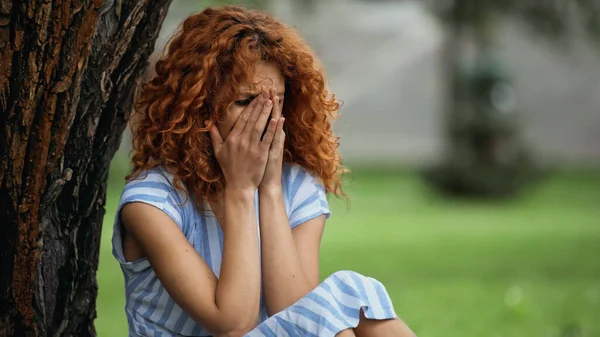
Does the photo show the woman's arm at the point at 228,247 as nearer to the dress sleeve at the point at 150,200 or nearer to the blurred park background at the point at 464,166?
the dress sleeve at the point at 150,200

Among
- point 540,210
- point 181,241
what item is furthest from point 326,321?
point 540,210

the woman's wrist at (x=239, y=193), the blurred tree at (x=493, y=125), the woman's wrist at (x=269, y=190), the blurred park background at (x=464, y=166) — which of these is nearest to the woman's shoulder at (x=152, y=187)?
the woman's wrist at (x=239, y=193)

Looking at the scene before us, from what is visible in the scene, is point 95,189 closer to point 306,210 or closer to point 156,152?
point 156,152

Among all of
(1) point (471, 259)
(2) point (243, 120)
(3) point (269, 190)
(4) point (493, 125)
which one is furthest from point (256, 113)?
(4) point (493, 125)

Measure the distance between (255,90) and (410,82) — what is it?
71.1 ft

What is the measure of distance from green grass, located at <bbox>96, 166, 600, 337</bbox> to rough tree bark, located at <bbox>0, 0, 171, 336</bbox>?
3.14m

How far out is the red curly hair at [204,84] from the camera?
10.7 feet

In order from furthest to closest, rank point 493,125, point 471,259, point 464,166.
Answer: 1. point 464,166
2. point 493,125
3. point 471,259

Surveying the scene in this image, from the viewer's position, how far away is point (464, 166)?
643 inches

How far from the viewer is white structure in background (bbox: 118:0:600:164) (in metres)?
22.8

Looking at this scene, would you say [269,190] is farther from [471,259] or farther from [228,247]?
[471,259]

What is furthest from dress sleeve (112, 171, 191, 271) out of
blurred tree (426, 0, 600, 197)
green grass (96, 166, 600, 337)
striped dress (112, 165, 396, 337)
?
blurred tree (426, 0, 600, 197)

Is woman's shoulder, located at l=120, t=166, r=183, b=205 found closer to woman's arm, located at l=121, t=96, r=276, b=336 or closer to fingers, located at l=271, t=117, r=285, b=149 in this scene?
woman's arm, located at l=121, t=96, r=276, b=336

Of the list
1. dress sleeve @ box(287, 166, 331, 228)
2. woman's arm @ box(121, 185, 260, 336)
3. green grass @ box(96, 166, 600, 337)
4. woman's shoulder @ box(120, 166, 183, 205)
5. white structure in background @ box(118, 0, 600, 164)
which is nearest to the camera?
woman's arm @ box(121, 185, 260, 336)
